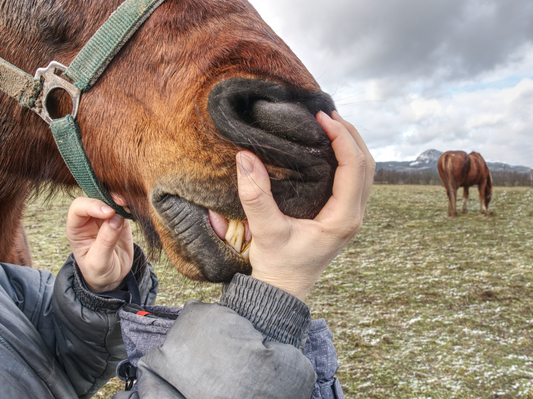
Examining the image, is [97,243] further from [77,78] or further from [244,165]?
[244,165]

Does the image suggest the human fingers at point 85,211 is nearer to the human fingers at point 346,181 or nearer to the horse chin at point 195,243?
the horse chin at point 195,243

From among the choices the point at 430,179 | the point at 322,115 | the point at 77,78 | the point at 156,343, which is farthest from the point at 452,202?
the point at 430,179

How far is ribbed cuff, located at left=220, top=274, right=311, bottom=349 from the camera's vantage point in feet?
3.29

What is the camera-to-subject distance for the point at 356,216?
3.41ft

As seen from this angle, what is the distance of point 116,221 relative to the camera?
1.53 metres

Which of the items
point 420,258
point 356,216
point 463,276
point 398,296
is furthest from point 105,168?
point 420,258

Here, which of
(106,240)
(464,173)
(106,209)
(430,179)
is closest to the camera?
(106,209)

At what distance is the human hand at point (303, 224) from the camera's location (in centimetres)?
99

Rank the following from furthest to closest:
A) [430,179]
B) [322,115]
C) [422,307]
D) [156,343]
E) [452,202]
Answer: [430,179] < [452,202] < [422,307] < [156,343] < [322,115]

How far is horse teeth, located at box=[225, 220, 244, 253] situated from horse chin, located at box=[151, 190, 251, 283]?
0.06ft

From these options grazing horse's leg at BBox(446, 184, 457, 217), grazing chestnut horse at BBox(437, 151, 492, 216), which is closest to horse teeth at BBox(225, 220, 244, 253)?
grazing horse's leg at BBox(446, 184, 457, 217)

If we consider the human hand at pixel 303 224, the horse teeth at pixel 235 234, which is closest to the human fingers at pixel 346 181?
the human hand at pixel 303 224

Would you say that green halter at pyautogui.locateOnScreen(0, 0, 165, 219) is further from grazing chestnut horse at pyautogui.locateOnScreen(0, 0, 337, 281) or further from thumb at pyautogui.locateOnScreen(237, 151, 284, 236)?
thumb at pyautogui.locateOnScreen(237, 151, 284, 236)

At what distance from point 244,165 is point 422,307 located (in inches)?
188
